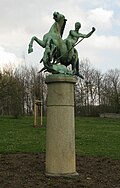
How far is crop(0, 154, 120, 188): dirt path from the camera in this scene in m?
7.15

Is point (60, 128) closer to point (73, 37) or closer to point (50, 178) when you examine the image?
point (50, 178)

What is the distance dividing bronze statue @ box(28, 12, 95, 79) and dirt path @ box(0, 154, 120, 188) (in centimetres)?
230

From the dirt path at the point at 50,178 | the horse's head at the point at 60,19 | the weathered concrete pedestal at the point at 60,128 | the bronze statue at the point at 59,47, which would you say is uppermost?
the horse's head at the point at 60,19

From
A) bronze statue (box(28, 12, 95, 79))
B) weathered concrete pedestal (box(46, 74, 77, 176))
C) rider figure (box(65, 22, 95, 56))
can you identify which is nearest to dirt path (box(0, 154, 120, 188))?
weathered concrete pedestal (box(46, 74, 77, 176))

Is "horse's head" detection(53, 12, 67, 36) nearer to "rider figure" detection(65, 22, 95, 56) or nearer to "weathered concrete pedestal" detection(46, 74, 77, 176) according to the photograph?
"rider figure" detection(65, 22, 95, 56)

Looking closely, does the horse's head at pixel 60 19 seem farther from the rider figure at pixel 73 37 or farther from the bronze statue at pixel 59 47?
the rider figure at pixel 73 37

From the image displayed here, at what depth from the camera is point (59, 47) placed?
827cm

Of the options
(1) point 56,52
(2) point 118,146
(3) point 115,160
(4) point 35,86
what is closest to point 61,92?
(1) point 56,52

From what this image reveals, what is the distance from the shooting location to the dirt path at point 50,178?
7148 millimetres

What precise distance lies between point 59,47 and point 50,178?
286cm

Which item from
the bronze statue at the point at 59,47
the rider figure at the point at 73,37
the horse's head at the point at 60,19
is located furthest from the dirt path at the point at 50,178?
the horse's head at the point at 60,19

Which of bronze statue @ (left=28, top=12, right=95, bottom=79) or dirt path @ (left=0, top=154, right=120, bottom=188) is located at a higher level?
bronze statue @ (left=28, top=12, right=95, bottom=79)

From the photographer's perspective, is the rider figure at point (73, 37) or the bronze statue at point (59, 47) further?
the rider figure at point (73, 37)

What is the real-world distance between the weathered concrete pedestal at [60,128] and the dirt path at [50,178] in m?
0.27
